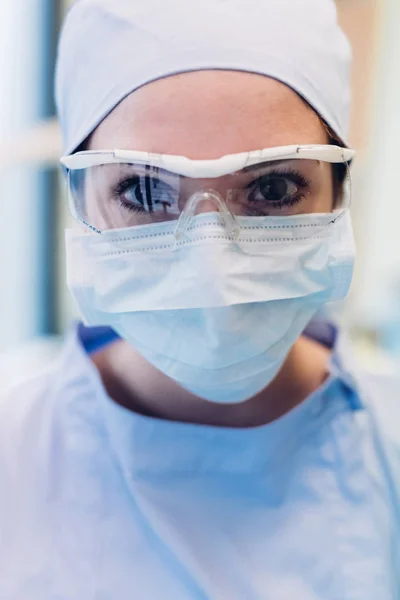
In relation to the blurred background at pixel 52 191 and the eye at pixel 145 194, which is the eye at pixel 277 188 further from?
the blurred background at pixel 52 191

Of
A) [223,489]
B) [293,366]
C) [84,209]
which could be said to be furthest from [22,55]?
[223,489]

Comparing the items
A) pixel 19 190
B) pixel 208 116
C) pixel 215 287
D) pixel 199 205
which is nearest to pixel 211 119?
pixel 208 116

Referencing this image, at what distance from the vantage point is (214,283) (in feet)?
2.24

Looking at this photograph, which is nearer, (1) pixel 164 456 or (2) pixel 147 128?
(2) pixel 147 128

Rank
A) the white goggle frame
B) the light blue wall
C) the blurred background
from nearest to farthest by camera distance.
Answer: the white goggle frame < the blurred background < the light blue wall

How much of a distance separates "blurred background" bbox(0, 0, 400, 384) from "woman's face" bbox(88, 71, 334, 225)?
0.93 m

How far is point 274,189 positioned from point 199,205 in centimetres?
12

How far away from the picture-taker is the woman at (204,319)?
0.71 metres

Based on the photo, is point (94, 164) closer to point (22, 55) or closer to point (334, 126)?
point (334, 126)

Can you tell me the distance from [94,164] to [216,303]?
0.26 m

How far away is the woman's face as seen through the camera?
2.25 feet

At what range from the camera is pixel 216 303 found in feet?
2.25

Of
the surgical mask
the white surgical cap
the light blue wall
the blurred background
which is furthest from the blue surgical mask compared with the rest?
the light blue wall

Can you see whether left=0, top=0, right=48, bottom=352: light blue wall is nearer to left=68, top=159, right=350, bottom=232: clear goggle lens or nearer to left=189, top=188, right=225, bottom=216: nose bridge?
left=68, top=159, right=350, bottom=232: clear goggle lens
